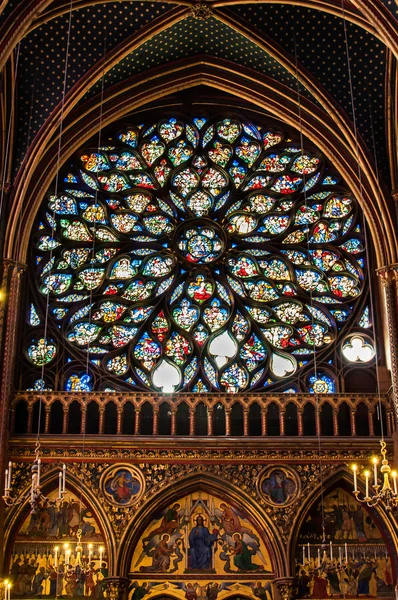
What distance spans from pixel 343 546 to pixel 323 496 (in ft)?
3.22

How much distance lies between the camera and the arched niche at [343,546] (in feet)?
67.2

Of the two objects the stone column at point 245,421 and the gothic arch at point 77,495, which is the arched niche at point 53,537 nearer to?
the gothic arch at point 77,495

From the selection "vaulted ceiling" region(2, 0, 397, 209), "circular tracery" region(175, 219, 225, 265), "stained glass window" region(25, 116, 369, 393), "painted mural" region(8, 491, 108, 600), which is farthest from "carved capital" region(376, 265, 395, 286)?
"painted mural" region(8, 491, 108, 600)

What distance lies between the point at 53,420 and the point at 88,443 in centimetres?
103

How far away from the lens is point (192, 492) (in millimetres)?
21172

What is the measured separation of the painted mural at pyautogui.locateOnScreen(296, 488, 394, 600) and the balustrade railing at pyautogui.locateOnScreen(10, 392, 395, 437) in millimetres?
1534

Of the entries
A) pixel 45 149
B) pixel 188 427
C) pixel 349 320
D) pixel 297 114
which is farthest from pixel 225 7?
pixel 188 427

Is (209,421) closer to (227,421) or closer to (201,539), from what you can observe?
(227,421)

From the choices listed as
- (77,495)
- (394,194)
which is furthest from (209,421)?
(394,194)

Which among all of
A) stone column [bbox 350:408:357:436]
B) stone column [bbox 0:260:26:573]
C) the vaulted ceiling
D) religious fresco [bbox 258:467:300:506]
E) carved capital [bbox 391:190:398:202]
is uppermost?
the vaulted ceiling

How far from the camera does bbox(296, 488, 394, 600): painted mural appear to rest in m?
20.5

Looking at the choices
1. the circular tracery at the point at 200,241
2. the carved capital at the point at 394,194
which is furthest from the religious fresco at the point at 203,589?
the carved capital at the point at 394,194

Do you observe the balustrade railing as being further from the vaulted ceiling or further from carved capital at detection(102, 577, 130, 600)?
the vaulted ceiling

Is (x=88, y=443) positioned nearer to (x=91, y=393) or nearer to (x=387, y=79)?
(x=91, y=393)
